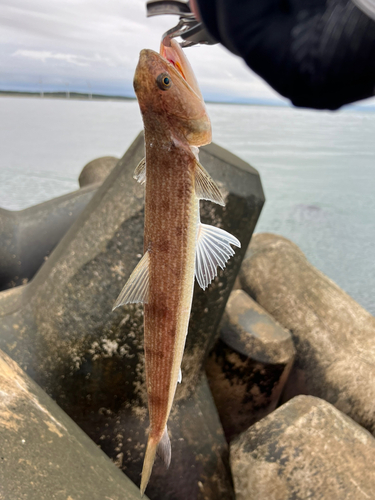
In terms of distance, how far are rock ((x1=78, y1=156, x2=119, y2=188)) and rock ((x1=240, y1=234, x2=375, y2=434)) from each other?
4.14ft

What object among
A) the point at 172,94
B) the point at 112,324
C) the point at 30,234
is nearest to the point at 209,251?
the point at 172,94

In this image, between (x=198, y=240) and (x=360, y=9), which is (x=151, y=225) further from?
(x=360, y=9)

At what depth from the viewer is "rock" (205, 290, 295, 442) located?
153 centimetres

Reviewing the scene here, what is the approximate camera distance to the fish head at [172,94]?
0.36 metres

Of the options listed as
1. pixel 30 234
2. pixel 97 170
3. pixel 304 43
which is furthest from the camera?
pixel 97 170

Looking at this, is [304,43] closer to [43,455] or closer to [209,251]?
[209,251]

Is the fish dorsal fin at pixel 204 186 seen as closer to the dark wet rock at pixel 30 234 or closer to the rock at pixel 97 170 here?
the dark wet rock at pixel 30 234

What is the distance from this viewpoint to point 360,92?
0.99 feet

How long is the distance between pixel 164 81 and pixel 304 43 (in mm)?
124

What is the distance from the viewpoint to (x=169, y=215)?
40 centimetres

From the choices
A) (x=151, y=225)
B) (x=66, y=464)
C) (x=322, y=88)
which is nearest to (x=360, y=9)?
(x=322, y=88)

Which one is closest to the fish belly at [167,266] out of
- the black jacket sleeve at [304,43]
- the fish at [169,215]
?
the fish at [169,215]

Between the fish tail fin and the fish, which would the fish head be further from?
the fish tail fin

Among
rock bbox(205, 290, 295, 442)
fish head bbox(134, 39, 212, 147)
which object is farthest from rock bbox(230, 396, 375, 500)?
fish head bbox(134, 39, 212, 147)
